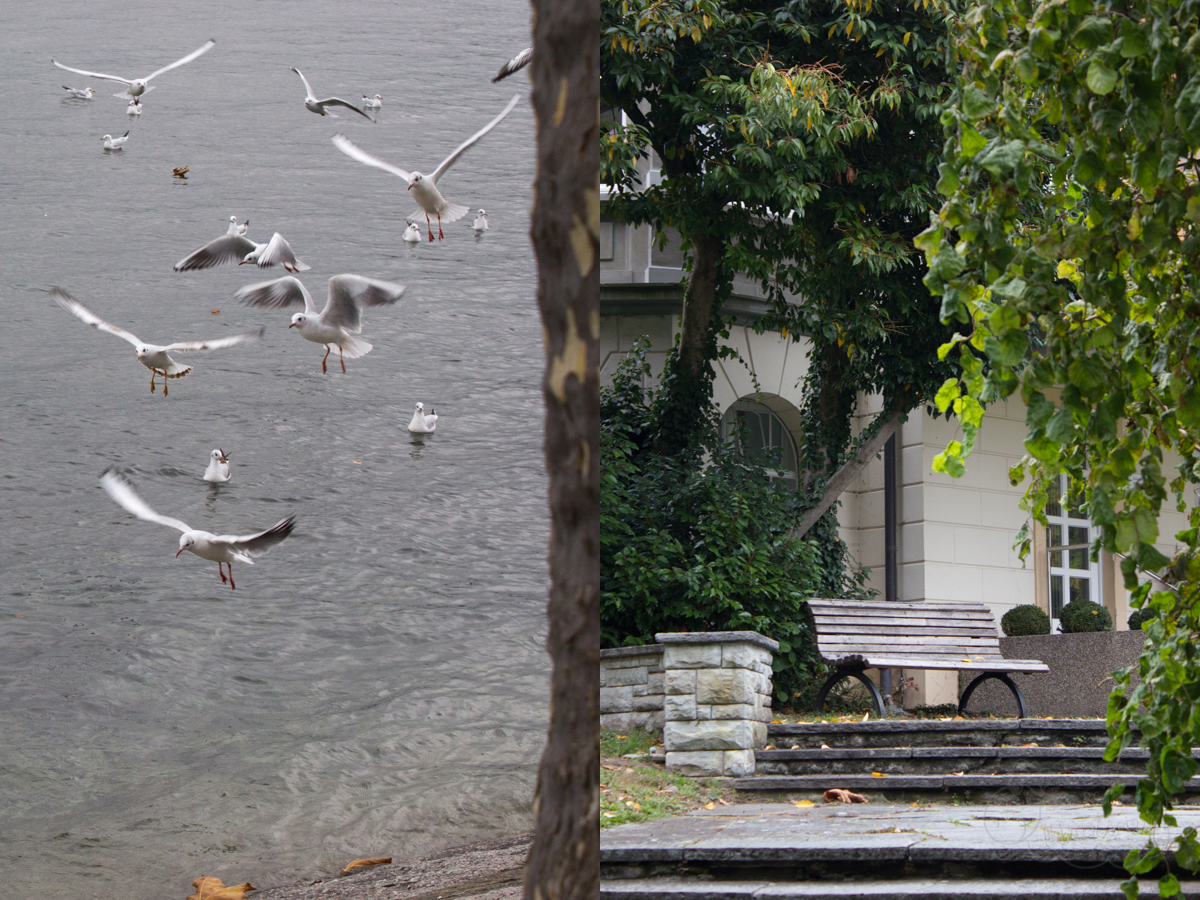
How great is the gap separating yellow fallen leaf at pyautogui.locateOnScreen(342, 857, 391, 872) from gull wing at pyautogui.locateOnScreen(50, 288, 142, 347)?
4.15ft

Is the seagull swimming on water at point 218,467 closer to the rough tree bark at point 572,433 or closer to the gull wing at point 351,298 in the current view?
the gull wing at point 351,298

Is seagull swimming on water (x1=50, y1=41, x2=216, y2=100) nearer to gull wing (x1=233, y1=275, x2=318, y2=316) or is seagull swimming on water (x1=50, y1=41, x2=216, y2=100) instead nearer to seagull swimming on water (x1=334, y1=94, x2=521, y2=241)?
seagull swimming on water (x1=334, y1=94, x2=521, y2=241)

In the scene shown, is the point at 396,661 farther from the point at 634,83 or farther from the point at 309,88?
the point at 634,83

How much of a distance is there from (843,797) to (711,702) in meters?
0.80

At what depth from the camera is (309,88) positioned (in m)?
2.49

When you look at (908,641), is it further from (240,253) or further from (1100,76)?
(1100,76)

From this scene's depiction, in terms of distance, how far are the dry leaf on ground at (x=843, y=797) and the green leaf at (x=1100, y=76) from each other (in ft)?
13.0

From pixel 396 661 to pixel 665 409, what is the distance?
21.1 ft

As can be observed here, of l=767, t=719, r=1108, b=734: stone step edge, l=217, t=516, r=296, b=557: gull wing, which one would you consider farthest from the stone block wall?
l=217, t=516, r=296, b=557: gull wing

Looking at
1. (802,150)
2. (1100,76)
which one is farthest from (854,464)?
(1100,76)

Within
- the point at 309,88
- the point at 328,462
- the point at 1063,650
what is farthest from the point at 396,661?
the point at 1063,650

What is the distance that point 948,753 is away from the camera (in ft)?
16.3

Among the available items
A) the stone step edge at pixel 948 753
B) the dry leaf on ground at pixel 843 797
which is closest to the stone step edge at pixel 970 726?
the stone step edge at pixel 948 753

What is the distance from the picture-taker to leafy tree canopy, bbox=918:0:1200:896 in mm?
1422
